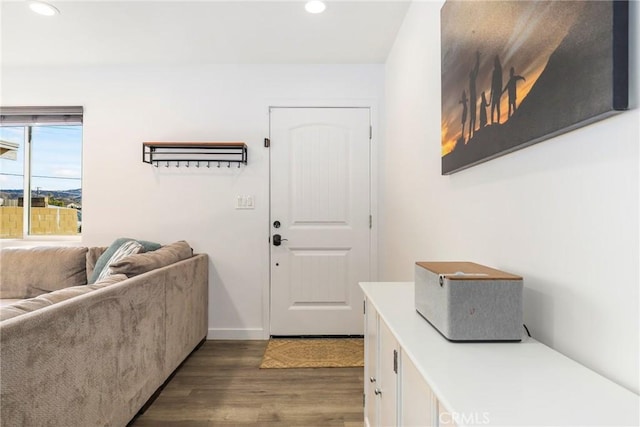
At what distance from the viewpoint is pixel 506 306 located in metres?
0.88

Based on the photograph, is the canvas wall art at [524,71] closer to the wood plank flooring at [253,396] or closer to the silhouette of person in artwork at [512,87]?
the silhouette of person in artwork at [512,87]

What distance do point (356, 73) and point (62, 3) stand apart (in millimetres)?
2132

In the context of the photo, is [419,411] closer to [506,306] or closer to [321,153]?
[506,306]

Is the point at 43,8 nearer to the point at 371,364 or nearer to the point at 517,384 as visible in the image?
the point at 371,364

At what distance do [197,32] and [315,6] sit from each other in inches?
36.2

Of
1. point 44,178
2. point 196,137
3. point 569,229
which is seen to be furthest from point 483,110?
point 44,178

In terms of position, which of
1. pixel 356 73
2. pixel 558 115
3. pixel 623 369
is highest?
pixel 356 73

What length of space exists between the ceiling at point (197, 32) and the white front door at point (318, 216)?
1.79 feet

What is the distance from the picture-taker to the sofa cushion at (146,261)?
194cm

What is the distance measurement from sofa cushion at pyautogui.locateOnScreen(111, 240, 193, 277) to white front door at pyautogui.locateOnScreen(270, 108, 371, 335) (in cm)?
85

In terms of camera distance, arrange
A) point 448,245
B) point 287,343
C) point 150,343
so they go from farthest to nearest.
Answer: point 287,343 < point 150,343 < point 448,245

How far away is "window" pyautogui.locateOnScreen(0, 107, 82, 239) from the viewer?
10.7 feet

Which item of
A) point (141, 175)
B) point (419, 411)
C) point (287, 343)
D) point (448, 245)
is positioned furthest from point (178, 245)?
point (419, 411)

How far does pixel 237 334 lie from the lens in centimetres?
306
